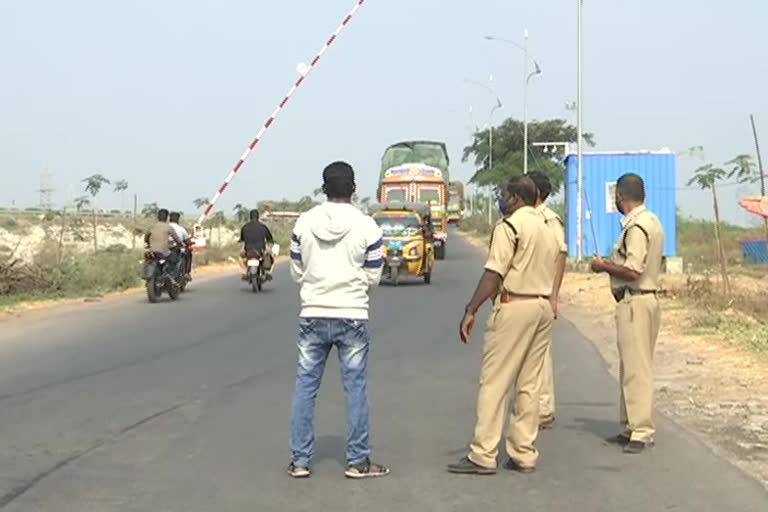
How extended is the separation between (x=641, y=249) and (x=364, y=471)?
8.38ft

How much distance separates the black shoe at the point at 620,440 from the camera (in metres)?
8.02

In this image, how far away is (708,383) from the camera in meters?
11.2

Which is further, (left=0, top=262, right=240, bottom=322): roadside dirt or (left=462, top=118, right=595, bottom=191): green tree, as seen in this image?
(left=462, top=118, right=595, bottom=191): green tree

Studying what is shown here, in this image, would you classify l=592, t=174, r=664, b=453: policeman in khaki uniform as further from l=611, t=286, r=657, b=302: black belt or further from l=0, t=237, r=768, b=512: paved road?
l=0, t=237, r=768, b=512: paved road

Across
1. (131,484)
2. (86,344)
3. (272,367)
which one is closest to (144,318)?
(86,344)

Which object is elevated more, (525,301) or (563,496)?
(525,301)

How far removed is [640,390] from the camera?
7.89 m

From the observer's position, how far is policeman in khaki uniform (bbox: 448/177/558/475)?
708 cm

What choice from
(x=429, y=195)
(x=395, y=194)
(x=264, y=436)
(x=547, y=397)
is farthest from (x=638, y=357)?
(x=395, y=194)

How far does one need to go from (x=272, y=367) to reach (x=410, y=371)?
1.59m

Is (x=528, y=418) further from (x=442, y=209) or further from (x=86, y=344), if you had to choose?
(x=442, y=209)

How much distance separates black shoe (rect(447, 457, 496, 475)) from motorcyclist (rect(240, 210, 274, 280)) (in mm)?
16929

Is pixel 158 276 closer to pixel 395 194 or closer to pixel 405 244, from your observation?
pixel 405 244

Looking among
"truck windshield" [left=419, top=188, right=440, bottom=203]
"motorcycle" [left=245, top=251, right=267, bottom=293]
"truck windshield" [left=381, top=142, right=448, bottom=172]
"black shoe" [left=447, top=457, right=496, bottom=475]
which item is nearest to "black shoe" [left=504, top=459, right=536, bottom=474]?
"black shoe" [left=447, top=457, right=496, bottom=475]
